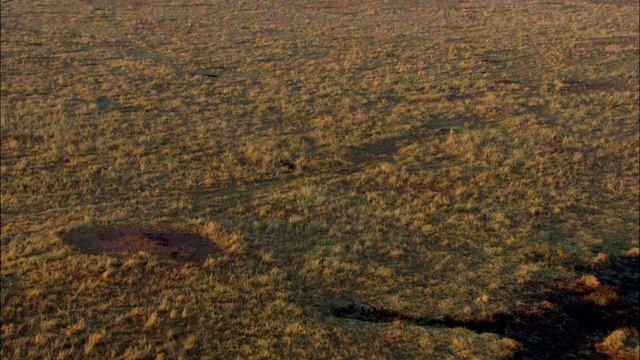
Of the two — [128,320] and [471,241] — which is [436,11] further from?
[128,320]

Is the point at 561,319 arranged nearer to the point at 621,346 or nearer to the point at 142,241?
the point at 621,346

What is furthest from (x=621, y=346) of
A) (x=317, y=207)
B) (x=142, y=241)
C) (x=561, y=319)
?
(x=142, y=241)

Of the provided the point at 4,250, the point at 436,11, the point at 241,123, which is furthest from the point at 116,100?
the point at 436,11

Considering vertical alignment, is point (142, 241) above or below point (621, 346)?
above

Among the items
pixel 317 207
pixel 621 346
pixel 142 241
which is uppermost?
pixel 142 241

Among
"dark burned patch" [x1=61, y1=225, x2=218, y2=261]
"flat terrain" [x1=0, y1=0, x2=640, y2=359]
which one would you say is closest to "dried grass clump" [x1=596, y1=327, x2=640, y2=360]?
"flat terrain" [x1=0, y1=0, x2=640, y2=359]

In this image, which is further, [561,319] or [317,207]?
[317,207]

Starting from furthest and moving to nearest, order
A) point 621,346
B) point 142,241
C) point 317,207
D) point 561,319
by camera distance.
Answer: point 317,207 < point 142,241 < point 561,319 < point 621,346
